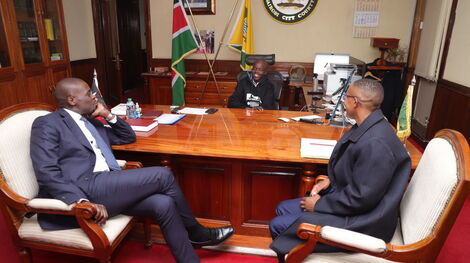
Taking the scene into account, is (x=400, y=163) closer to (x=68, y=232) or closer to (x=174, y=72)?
(x=68, y=232)

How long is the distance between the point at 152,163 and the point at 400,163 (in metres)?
1.46

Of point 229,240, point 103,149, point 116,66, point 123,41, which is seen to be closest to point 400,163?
point 229,240

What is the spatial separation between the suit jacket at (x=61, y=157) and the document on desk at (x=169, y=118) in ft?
2.37

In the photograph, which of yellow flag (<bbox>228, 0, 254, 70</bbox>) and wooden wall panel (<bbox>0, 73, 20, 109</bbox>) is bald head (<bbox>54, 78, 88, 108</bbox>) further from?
yellow flag (<bbox>228, 0, 254, 70</bbox>)

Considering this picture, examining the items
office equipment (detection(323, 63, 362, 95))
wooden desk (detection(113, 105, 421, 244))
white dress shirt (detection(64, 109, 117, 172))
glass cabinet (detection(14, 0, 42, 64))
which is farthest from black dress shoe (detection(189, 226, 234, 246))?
glass cabinet (detection(14, 0, 42, 64))

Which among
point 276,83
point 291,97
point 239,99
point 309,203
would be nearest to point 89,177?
point 309,203

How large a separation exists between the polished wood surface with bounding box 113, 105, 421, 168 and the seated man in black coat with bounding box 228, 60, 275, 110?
2.19 ft

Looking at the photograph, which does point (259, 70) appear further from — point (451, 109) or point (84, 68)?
point (84, 68)

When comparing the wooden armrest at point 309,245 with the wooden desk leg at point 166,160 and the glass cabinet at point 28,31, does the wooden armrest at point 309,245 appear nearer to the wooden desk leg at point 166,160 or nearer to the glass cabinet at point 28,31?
the wooden desk leg at point 166,160

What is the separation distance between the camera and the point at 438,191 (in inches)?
43.8

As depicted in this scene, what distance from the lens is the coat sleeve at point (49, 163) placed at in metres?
1.41

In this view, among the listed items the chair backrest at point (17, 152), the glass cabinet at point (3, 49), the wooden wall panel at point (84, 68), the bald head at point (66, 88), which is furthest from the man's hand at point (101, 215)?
the wooden wall panel at point (84, 68)

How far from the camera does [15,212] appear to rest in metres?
1.47

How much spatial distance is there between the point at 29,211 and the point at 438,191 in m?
1.66
